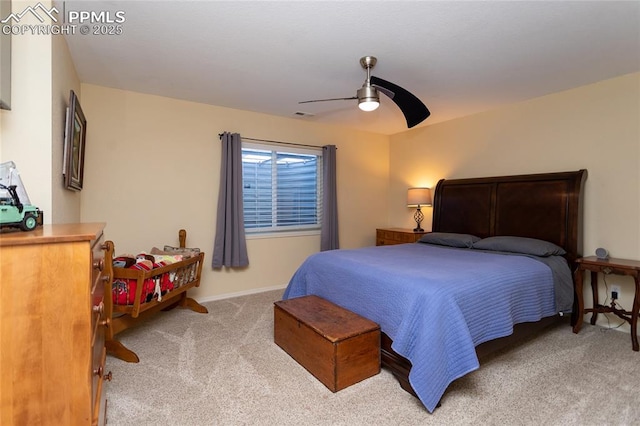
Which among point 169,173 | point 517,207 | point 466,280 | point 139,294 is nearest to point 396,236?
point 517,207

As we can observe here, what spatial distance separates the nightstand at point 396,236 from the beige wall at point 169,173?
1067mm

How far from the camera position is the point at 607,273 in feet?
9.19

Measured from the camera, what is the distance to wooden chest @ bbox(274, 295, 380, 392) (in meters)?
2.06

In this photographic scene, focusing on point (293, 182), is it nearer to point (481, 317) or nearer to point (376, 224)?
point (376, 224)

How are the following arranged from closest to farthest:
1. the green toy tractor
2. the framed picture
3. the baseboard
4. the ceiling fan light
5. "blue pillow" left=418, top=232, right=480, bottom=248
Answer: the green toy tractor, the framed picture, the ceiling fan light, "blue pillow" left=418, top=232, right=480, bottom=248, the baseboard

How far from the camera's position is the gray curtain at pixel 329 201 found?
4715mm

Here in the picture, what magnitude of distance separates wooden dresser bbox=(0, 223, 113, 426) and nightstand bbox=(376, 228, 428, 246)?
3.95 meters

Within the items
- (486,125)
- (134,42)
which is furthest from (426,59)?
(134,42)

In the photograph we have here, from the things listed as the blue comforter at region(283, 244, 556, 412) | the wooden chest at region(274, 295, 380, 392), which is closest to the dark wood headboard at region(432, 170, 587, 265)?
the blue comforter at region(283, 244, 556, 412)

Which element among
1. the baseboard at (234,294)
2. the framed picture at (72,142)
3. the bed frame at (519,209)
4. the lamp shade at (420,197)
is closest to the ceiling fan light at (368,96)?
the bed frame at (519,209)

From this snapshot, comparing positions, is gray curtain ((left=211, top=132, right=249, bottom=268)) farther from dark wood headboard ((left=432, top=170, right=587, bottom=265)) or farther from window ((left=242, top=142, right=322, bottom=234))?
dark wood headboard ((left=432, top=170, right=587, bottom=265))

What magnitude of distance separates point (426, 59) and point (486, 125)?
191 centimetres

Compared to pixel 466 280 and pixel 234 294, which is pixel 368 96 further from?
pixel 234 294

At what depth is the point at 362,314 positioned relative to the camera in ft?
7.94
